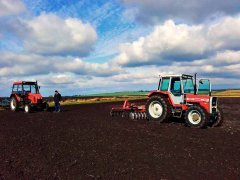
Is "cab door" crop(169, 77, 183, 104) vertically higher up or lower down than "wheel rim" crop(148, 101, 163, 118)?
higher up

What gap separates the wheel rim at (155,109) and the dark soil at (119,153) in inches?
97.4

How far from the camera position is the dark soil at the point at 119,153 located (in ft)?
27.9

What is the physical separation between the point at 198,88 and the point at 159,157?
7630 millimetres

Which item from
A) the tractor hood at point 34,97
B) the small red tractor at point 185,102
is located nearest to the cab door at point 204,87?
the small red tractor at point 185,102

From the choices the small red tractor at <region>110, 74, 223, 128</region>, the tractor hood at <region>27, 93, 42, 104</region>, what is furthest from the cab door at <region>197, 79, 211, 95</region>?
the tractor hood at <region>27, 93, 42, 104</region>

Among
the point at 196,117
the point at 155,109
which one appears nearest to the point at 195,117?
the point at 196,117

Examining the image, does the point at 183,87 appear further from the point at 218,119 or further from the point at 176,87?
the point at 218,119

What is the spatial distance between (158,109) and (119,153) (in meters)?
7.61

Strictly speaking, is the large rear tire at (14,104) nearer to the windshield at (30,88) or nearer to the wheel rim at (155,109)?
the windshield at (30,88)

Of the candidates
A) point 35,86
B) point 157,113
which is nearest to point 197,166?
point 157,113

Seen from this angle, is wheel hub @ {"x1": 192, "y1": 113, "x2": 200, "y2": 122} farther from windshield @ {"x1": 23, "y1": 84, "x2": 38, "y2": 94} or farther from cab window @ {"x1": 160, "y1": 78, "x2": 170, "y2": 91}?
windshield @ {"x1": 23, "y1": 84, "x2": 38, "y2": 94}

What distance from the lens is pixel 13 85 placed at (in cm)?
2638

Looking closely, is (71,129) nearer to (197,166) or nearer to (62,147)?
(62,147)

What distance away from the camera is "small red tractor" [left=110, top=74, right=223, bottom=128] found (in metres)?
15.8
